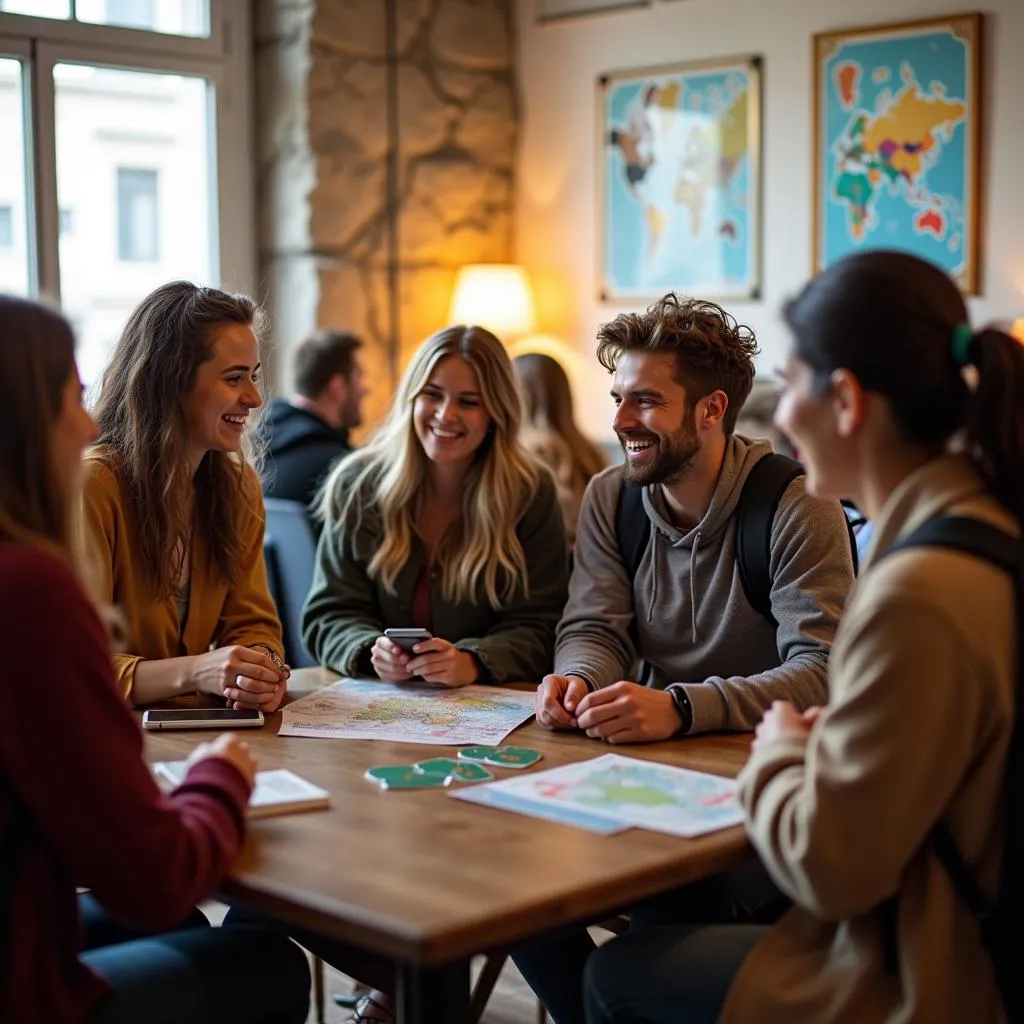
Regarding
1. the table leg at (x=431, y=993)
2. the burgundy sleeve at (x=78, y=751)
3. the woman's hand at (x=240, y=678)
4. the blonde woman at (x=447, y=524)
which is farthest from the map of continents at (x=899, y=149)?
the burgundy sleeve at (x=78, y=751)

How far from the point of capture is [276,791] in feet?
6.01

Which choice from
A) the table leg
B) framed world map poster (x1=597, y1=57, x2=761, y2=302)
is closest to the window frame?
framed world map poster (x1=597, y1=57, x2=761, y2=302)

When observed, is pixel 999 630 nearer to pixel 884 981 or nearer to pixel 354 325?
pixel 884 981

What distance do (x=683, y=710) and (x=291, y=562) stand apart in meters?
1.73

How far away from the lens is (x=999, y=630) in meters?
1.47

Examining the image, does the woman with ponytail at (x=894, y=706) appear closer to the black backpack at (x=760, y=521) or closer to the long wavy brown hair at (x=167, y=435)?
the black backpack at (x=760, y=521)

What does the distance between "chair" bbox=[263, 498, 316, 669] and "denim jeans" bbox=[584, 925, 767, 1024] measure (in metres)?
1.83

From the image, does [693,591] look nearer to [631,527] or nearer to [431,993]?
[631,527]

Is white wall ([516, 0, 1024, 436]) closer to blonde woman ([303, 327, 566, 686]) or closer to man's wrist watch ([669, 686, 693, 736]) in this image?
blonde woman ([303, 327, 566, 686])

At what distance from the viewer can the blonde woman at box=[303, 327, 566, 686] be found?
2.75 metres

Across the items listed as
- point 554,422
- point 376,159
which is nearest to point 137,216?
point 376,159

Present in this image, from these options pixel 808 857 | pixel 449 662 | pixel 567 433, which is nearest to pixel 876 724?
pixel 808 857

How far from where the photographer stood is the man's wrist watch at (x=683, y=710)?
212 cm

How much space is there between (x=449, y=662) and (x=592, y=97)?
358cm
